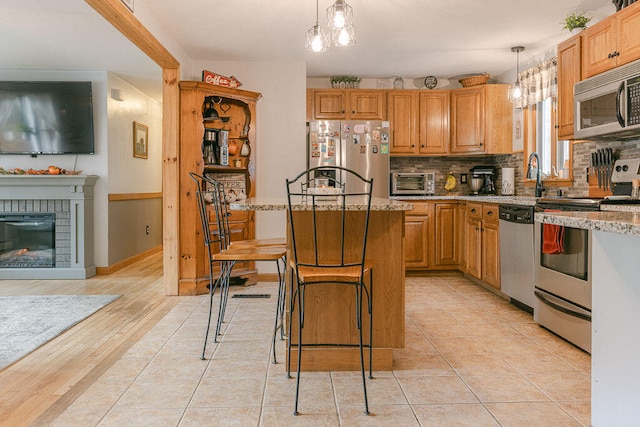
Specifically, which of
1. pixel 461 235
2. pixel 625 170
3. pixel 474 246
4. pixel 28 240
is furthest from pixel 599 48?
pixel 28 240

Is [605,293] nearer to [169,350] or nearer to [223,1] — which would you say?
[169,350]

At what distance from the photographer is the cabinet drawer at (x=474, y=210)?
183 inches

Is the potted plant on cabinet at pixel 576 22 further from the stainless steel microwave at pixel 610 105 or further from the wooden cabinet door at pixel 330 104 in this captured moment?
the wooden cabinet door at pixel 330 104

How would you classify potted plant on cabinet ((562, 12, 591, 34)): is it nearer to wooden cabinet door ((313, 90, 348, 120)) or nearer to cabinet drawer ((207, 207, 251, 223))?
wooden cabinet door ((313, 90, 348, 120))

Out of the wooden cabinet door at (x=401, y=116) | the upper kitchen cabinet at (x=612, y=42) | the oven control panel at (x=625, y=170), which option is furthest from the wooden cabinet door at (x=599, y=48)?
the wooden cabinet door at (x=401, y=116)

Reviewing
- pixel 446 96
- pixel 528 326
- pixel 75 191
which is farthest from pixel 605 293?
pixel 75 191

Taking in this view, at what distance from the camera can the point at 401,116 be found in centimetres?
570

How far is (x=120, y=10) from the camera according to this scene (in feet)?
9.80

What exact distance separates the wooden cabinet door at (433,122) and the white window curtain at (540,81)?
90 centimetres

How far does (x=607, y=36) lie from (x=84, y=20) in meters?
3.98

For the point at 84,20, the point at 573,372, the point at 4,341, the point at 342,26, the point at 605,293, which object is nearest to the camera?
the point at 605,293

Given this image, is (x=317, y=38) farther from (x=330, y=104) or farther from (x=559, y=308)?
(x=330, y=104)

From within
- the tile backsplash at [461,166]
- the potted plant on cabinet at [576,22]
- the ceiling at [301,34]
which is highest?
the ceiling at [301,34]

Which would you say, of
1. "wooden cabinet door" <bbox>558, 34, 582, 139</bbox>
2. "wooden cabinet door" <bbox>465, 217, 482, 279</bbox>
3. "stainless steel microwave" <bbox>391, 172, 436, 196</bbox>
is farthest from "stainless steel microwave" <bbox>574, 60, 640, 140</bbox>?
"stainless steel microwave" <bbox>391, 172, 436, 196</bbox>
